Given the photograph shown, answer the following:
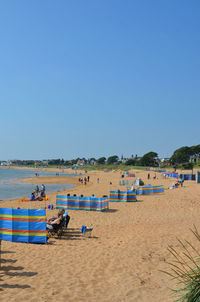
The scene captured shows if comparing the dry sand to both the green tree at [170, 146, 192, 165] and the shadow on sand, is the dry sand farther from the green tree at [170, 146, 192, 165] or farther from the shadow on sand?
the green tree at [170, 146, 192, 165]

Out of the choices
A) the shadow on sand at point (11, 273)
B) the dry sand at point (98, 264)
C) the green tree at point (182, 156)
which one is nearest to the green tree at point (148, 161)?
the green tree at point (182, 156)

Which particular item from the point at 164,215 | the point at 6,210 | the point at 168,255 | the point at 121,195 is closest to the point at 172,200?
the point at 121,195

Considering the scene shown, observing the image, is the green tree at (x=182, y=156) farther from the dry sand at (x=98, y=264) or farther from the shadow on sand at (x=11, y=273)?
the shadow on sand at (x=11, y=273)

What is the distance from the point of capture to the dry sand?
6559mm

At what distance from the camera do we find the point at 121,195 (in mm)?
23156

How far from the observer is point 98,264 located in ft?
28.2

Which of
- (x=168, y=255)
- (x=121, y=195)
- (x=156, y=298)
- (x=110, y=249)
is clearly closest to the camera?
(x=156, y=298)

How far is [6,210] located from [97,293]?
6.41m

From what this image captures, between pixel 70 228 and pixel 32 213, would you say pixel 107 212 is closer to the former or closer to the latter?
pixel 70 228

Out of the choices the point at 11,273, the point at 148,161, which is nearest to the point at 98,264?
the point at 11,273

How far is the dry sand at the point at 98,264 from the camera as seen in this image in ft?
21.5

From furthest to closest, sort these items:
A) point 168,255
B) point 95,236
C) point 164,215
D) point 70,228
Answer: point 164,215, point 70,228, point 95,236, point 168,255

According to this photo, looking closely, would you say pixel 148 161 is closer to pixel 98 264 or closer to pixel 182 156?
pixel 182 156

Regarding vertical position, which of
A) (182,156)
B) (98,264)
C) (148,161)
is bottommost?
(98,264)
